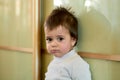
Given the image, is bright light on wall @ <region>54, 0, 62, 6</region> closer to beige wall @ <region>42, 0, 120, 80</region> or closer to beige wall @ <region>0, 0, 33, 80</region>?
beige wall @ <region>42, 0, 120, 80</region>

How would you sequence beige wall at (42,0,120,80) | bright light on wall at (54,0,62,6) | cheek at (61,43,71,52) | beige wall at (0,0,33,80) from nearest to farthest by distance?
beige wall at (42,0,120,80) → cheek at (61,43,71,52) → bright light on wall at (54,0,62,6) → beige wall at (0,0,33,80)

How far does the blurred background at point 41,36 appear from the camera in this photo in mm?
1078

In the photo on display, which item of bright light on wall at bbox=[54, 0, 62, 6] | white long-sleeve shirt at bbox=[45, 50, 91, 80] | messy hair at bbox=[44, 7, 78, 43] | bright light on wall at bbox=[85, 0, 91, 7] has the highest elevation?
bright light on wall at bbox=[54, 0, 62, 6]

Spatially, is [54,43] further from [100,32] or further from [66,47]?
[100,32]

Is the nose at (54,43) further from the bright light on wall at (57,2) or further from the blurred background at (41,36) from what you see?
the bright light on wall at (57,2)

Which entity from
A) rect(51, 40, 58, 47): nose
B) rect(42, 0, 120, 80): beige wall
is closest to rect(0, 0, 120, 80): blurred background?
rect(42, 0, 120, 80): beige wall

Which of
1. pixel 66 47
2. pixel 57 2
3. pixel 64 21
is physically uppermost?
pixel 57 2

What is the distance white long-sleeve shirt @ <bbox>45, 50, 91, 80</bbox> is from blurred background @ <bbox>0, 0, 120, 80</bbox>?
67 mm

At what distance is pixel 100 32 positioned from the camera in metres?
1.12

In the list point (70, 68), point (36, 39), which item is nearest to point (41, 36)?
point (36, 39)

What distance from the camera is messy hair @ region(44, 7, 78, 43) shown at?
3.78ft

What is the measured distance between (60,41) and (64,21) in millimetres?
109

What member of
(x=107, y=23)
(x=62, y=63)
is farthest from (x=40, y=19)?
(x=107, y=23)

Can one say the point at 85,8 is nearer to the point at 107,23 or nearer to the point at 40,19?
the point at 107,23
